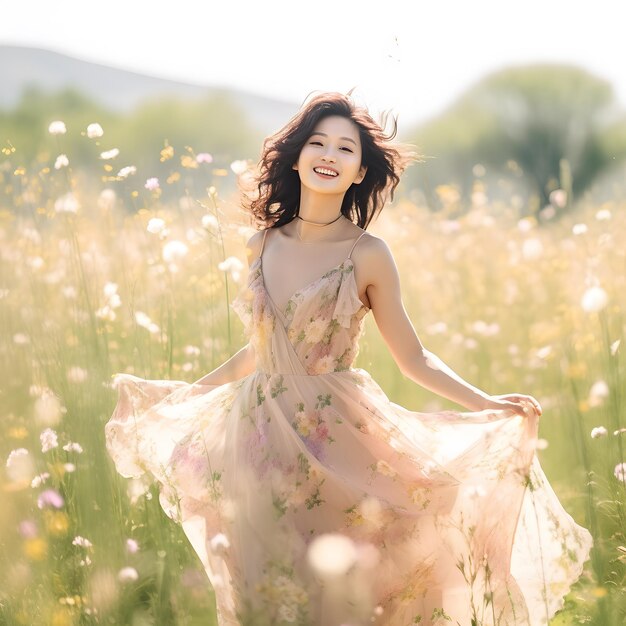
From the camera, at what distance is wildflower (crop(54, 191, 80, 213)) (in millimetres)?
2879

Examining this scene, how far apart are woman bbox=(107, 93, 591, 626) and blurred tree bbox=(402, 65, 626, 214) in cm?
1907

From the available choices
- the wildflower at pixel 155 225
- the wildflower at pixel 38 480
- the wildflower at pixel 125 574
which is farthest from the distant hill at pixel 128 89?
the wildflower at pixel 125 574

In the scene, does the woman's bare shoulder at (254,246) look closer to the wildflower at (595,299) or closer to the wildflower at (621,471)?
the wildflower at (595,299)

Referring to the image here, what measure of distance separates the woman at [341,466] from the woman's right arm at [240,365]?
7 centimetres

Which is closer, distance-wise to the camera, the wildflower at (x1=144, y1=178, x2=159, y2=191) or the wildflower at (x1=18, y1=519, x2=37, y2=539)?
the wildflower at (x1=18, y1=519, x2=37, y2=539)

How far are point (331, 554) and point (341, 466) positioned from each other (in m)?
0.22

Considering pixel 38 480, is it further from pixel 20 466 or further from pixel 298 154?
pixel 298 154

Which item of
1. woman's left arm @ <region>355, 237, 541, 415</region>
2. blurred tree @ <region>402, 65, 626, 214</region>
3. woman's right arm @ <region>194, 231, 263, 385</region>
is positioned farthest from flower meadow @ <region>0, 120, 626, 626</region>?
blurred tree @ <region>402, 65, 626, 214</region>

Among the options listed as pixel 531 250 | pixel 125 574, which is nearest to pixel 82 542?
pixel 125 574

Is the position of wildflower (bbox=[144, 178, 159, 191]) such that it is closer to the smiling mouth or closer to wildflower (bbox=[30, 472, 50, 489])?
the smiling mouth

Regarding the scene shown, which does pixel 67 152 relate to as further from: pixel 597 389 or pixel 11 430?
pixel 597 389

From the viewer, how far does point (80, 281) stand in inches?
116

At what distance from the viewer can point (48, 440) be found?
268 centimetres

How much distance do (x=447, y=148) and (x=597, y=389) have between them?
78.2 feet
